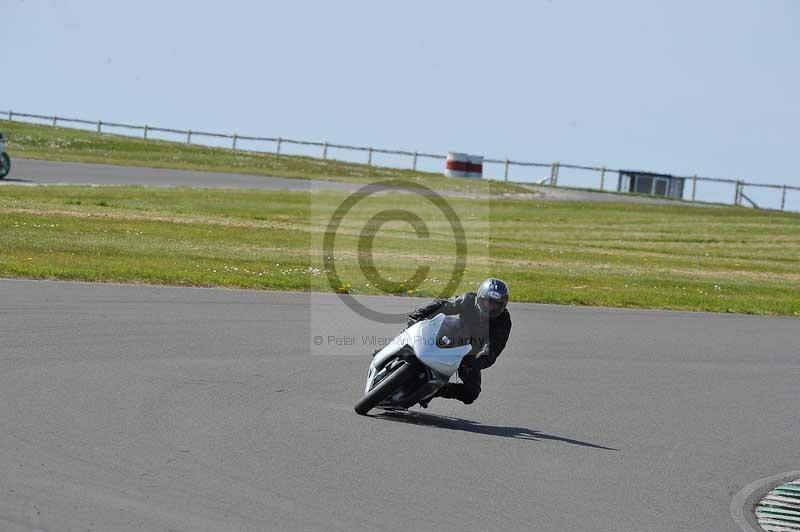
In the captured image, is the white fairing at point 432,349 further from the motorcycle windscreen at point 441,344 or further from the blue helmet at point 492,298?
the blue helmet at point 492,298

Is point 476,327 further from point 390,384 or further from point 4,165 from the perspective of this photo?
point 4,165

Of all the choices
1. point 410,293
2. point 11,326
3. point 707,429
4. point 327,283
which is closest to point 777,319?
point 410,293

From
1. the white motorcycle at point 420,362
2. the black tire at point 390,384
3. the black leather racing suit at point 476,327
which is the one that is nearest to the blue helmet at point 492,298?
the black leather racing suit at point 476,327

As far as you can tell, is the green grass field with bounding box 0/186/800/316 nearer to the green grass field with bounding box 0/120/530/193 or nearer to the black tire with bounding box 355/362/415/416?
the green grass field with bounding box 0/120/530/193

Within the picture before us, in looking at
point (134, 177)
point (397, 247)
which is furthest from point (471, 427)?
point (134, 177)

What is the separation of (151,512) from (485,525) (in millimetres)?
1950

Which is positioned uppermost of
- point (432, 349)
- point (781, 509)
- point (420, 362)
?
point (432, 349)

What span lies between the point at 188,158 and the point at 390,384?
152 ft

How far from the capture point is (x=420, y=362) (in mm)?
10625

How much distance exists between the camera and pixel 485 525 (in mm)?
7461

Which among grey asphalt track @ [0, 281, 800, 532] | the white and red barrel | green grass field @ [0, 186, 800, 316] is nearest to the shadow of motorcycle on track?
grey asphalt track @ [0, 281, 800, 532]

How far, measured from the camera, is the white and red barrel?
185 ft

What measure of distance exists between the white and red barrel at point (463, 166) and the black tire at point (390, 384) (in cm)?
4611

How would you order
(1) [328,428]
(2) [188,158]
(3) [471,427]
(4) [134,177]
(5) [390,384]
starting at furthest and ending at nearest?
1. (2) [188,158]
2. (4) [134,177]
3. (3) [471,427]
4. (5) [390,384]
5. (1) [328,428]
